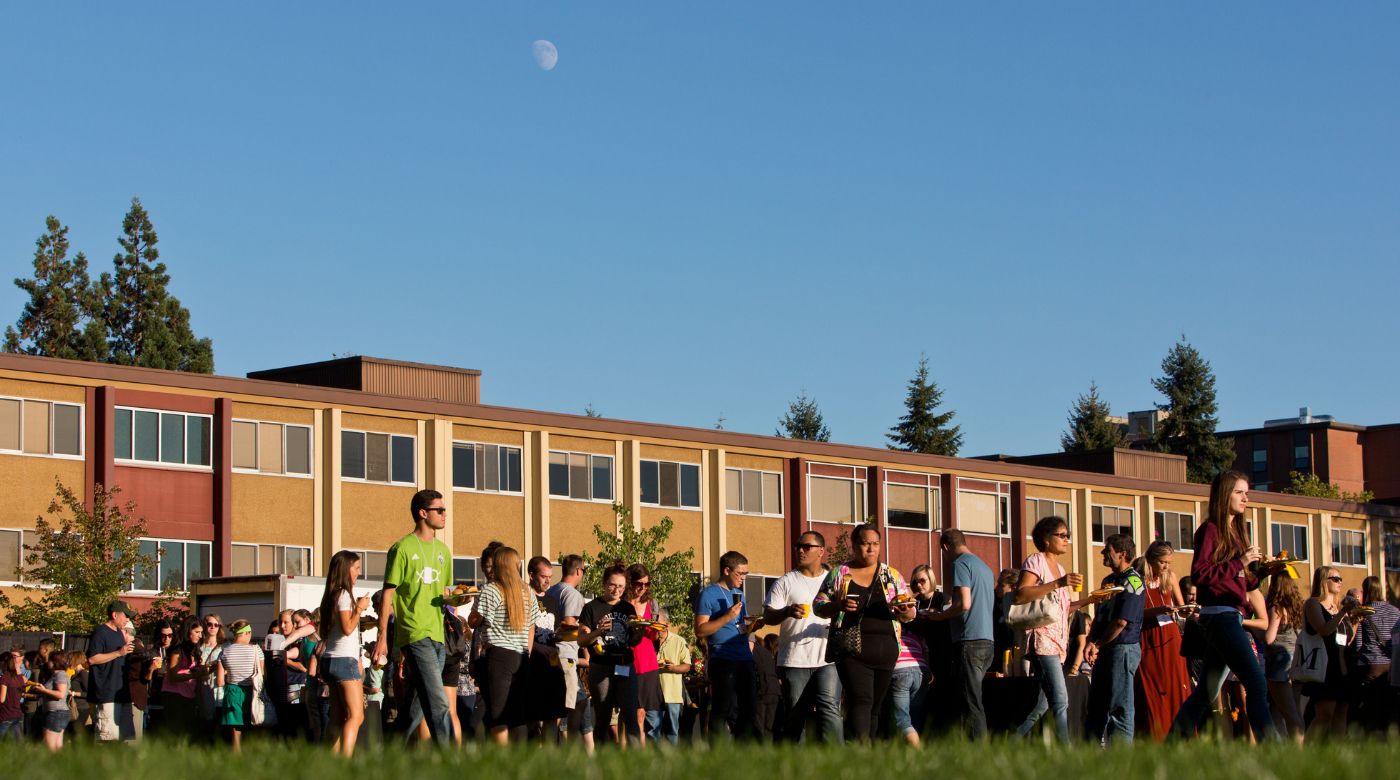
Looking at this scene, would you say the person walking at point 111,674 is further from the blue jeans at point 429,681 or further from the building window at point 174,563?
the building window at point 174,563

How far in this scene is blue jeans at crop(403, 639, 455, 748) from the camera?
1130cm

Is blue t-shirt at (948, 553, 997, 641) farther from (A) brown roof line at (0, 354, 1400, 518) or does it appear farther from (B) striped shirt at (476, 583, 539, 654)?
(A) brown roof line at (0, 354, 1400, 518)

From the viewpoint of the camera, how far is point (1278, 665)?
46.1ft

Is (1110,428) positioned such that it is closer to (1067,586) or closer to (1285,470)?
(1285,470)

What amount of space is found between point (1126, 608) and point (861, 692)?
206 cm

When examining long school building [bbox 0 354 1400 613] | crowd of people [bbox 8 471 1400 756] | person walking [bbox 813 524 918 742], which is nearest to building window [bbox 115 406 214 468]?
long school building [bbox 0 354 1400 613]

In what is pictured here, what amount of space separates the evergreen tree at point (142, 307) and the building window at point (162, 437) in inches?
1603

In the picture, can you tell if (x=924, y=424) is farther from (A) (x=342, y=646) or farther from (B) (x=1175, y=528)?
(A) (x=342, y=646)

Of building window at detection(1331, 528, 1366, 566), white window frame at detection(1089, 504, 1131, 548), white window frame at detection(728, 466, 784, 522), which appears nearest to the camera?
white window frame at detection(728, 466, 784, 522)

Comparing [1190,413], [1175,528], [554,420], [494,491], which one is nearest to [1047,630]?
[494,491]

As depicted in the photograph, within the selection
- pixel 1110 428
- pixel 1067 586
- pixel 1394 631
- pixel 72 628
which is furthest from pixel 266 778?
pixel 1110 428

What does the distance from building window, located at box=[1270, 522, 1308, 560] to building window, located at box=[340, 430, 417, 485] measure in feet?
126

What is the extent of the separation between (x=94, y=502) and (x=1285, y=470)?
97.6 metres

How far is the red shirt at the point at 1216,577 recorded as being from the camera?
10617 mm
